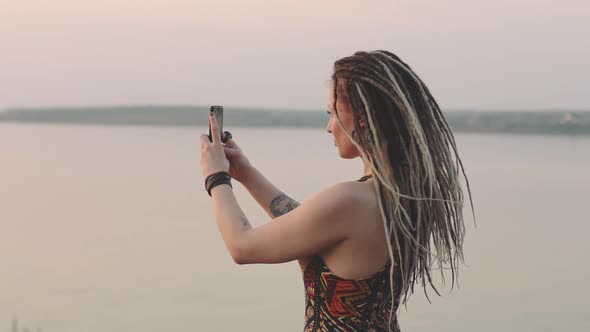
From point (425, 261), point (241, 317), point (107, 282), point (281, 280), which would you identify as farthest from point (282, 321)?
point (425, 261)

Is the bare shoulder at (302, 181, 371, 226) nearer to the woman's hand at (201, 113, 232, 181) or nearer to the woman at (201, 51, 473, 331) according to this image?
the woman at (201, 51, 473, 331)

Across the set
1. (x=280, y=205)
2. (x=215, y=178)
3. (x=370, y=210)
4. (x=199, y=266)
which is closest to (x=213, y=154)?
(x=215, y=178)

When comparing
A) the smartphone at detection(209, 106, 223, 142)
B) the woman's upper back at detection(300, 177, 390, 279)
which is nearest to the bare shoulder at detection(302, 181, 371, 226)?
the woman's upper back at detection(300, 177, 390, 279)

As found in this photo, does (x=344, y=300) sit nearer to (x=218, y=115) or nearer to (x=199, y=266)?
(x=218, y=115)

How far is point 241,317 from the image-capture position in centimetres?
1008

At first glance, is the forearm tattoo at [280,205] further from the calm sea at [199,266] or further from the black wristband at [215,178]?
the calm sea at [199,266]

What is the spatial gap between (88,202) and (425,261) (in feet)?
60.1

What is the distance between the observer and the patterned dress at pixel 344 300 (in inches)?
102

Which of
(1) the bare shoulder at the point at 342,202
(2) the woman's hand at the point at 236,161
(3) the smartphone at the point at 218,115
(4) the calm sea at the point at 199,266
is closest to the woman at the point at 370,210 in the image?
(1) the bare shoulder at the point at 342,202

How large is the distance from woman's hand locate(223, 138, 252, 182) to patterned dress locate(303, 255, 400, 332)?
1.64ft

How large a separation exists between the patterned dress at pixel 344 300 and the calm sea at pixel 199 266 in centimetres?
723

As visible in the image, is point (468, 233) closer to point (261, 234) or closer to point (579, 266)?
point (579, 266)

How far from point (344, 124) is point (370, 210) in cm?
23

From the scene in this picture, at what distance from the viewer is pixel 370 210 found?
2508mm
